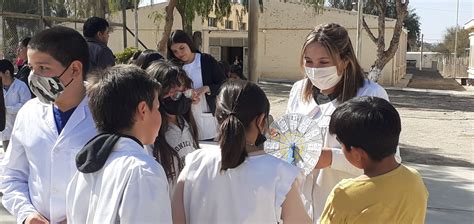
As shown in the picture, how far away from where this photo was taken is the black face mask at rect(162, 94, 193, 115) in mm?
2672

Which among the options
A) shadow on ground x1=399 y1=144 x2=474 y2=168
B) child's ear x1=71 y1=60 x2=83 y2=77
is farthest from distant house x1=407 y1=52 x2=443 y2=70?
child's ear x1=71 y1=60 x2=83 y2=77

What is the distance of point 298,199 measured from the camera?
1885mm

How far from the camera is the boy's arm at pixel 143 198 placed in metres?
1.50

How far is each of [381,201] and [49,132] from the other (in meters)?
1.31

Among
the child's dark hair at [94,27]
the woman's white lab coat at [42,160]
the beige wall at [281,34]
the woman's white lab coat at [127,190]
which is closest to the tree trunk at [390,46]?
the child's dark hair at [94,27]

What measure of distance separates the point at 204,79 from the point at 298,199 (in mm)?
2454

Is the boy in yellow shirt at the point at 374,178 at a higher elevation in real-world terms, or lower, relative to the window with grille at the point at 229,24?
lower

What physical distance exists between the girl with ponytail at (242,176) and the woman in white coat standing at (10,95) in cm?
441

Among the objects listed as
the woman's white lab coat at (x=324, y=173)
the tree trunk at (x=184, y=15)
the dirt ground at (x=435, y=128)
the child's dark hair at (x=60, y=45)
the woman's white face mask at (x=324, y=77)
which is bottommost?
the dirt ground at (x=435, y=128)

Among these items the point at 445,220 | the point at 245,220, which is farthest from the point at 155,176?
the point at 445,220

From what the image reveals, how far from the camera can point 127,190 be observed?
1.50 metres

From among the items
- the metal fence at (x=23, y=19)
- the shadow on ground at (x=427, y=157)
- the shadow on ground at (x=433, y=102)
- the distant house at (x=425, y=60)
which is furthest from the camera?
the distant house at (x=425, y=60)

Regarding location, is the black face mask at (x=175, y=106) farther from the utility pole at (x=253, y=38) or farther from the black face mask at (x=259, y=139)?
the utility pole at (x=253, y=38)

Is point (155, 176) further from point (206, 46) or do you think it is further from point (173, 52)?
point (206, 46)
